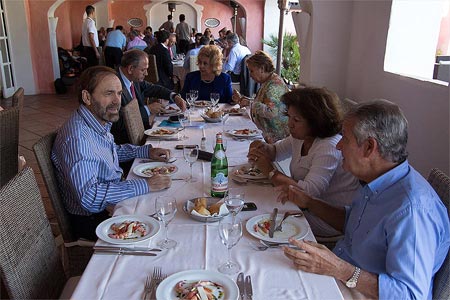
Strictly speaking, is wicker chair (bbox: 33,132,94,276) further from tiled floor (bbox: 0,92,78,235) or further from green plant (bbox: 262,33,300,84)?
green plant (bbox: 262,33,300,84)

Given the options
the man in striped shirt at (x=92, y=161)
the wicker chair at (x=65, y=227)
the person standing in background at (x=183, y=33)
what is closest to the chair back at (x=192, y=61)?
the person standing in background at (x=183, y=33)

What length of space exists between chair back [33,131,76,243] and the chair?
0.99m

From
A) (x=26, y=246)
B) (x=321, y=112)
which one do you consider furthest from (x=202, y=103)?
(x=26, y=246)

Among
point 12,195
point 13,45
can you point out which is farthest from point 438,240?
point 13,45

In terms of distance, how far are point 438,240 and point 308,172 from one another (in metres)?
0.83

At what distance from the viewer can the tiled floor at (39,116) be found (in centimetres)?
563

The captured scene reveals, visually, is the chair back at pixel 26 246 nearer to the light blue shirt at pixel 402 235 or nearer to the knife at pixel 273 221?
the knife at pixel 273 221

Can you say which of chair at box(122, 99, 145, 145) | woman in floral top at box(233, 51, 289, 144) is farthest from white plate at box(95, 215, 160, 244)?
woman in floral top at box(233, 51, 289, 144)

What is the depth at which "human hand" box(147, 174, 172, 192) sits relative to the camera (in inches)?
77.4

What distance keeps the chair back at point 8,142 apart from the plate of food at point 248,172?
169 centimetres

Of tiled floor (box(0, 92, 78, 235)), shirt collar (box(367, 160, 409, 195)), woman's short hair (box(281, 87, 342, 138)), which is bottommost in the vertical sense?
tiled floor (box(0, 92, 78, 235))

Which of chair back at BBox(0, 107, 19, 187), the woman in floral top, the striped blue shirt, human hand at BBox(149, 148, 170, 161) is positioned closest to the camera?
the striped blue shirt

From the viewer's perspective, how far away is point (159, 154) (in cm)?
251

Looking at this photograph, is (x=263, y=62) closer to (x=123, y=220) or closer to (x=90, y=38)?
(x=123, y=220)
